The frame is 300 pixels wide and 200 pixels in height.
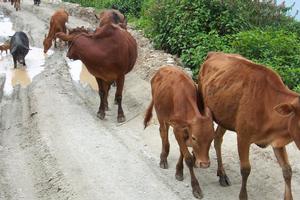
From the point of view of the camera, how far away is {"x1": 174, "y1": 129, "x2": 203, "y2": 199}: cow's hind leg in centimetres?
773

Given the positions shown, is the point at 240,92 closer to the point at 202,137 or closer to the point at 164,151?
the point at 202,137

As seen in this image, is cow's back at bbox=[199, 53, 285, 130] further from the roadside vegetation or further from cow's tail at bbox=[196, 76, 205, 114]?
the roadside vegetation

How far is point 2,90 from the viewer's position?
583 inches

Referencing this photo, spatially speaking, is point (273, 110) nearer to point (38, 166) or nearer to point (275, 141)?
point (275, 141)

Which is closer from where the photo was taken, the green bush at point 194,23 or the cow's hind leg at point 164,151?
the cow's hind leg at point 164,151

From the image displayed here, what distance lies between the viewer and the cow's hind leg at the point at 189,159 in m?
7.73

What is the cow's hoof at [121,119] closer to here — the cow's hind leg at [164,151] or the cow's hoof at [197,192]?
the cow's hind leg at [164,151]

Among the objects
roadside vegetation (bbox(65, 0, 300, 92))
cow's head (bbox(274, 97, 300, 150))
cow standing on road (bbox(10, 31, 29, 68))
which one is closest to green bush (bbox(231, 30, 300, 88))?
roadside vegetation (bbox(65, 0, 300, 92))

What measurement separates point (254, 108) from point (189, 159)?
3.99 ft

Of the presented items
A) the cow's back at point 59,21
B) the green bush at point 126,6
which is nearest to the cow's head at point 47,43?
the cow's back at point 59,21

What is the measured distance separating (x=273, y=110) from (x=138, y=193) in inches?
87.9

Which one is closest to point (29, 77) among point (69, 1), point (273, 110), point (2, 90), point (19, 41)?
point (2, 90)

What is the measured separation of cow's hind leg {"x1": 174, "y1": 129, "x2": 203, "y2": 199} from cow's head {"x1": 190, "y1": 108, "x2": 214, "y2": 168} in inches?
19.9

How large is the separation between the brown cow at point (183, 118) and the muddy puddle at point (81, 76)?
19.4 feet
